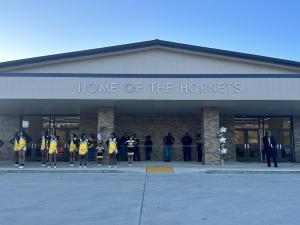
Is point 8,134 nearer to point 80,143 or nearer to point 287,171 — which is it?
point 80,143

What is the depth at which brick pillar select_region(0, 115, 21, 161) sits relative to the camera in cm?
2147

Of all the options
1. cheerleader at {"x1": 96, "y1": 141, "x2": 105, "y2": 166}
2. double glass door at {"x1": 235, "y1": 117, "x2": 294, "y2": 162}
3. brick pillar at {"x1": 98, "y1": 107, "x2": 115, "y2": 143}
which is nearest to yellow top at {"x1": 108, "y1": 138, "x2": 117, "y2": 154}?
cheerleader at {"x1": 96, "y1": 141, "x2": 105, "y2": 166}

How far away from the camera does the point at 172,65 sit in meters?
17.8

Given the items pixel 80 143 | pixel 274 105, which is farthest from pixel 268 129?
pixel 80 143

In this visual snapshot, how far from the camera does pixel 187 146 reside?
20.3m

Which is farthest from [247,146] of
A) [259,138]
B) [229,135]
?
[229,135]

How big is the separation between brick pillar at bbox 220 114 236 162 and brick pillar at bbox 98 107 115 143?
851 cm

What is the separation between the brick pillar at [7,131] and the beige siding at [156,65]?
6110mm

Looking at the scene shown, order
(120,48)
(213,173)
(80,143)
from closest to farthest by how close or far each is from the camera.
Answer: (213,173) < (80,143) < (120,48)

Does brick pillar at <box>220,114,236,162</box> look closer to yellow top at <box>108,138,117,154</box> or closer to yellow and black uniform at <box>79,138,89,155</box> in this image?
yellow top at <box>108,138,117,154</box>

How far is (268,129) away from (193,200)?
17.0 meters

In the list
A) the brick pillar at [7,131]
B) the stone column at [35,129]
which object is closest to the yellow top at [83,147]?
the stone column at [35,129]

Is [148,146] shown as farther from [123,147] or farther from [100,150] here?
[100,150]

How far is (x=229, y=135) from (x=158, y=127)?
16.9ft
